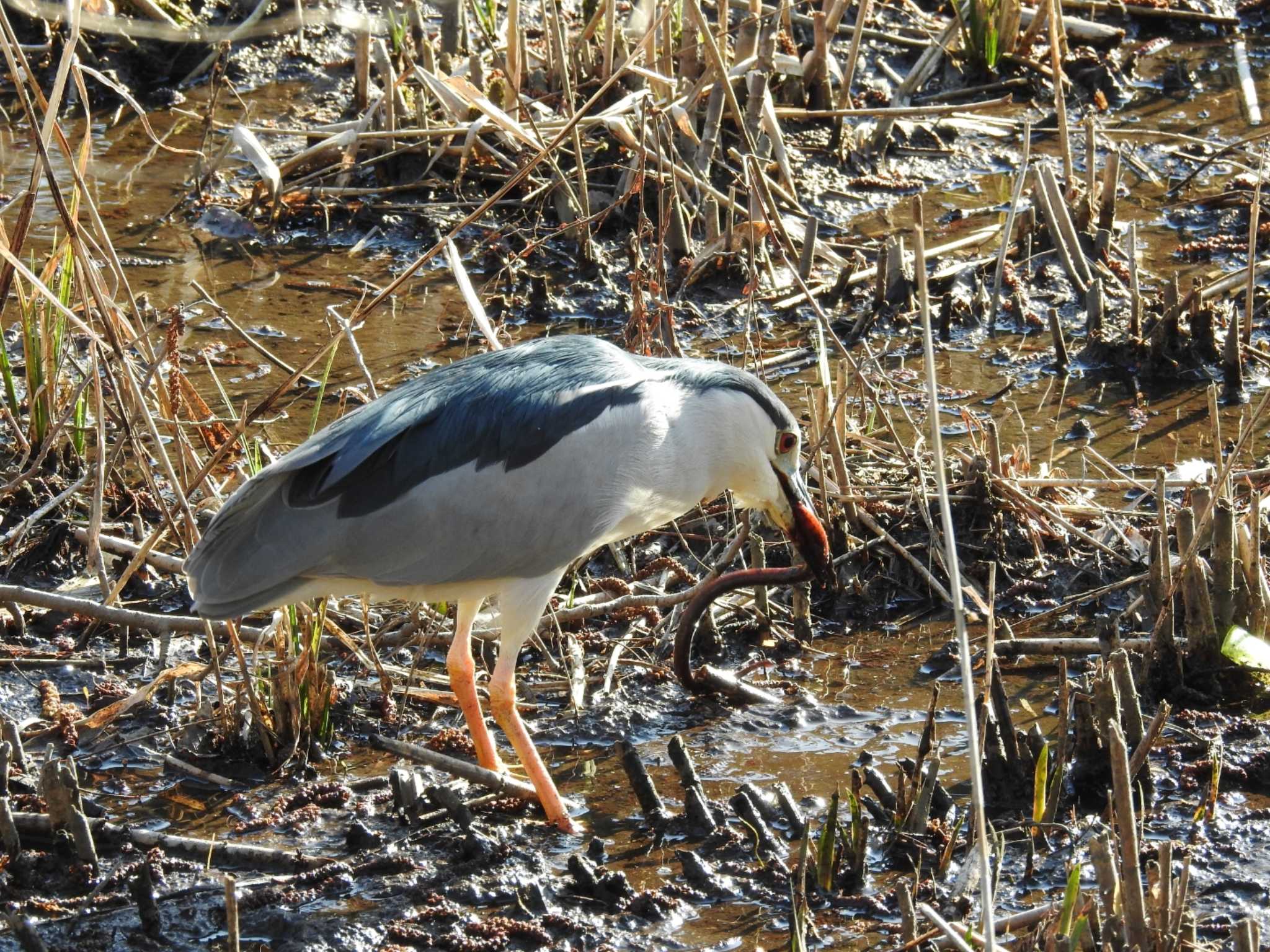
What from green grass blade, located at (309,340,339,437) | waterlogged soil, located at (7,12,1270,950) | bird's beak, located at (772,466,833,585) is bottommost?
waterlogged soil, located at (7,12,1270,950)

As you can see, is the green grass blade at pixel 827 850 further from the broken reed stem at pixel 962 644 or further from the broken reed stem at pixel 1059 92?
the broken reed stem at pixel 1059 92

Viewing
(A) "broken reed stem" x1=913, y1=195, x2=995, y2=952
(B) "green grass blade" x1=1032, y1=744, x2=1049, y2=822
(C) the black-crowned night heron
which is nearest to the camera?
(A) "broken reed stem" x1=913, y1=195, x2=995, y2=952

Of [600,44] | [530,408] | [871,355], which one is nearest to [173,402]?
[530,408]

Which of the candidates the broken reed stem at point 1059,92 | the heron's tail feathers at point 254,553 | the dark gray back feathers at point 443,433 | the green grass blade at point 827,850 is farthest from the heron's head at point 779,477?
→ the broken reed stem at point 1059,92

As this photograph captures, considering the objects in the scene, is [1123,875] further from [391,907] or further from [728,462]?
[728,462]

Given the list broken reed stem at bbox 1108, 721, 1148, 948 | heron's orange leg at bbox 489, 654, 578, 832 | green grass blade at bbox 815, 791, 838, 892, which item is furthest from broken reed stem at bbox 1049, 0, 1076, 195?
broken reed stem at bbox 1108, 721, 1148, 948

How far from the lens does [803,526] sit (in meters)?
4.87

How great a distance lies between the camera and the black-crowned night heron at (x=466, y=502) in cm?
425

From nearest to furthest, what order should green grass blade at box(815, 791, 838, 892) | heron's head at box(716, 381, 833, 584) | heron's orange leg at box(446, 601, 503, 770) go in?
1. green grass blade at box(815, 791, 838, 892)
2. heron's orange leg at box(446, 601, 503, 770)
3. heron's head at box(716, 381, 833, 584)

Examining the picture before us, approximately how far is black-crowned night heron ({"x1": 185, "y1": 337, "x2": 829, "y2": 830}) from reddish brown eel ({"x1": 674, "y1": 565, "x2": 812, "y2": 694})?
341 millimetres

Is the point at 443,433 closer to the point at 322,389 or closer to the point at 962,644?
the point at 322,389

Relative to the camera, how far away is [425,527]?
4.36 meters

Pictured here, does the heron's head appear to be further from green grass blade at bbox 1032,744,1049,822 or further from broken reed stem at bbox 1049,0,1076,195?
broken reed stem at bbox 1049,0,1076,195

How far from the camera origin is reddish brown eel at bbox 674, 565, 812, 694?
466 cm
